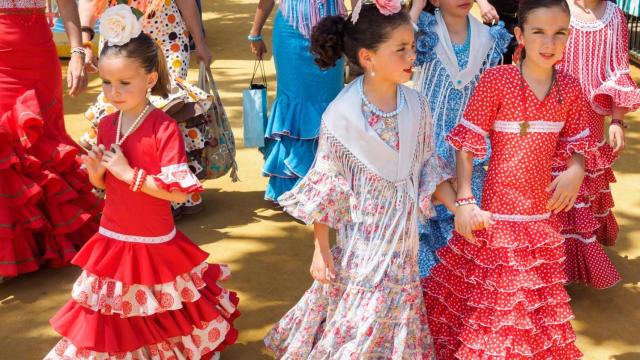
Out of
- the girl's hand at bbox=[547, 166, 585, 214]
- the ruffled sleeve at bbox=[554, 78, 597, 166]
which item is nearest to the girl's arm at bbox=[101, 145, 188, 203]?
the girl's hand at bbox=[547, 166, 585, 214]

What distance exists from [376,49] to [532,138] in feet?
2.62

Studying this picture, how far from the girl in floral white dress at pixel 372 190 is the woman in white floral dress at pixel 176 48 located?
189cm

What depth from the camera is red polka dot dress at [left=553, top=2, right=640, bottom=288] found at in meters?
4.69

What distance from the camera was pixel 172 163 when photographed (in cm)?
368

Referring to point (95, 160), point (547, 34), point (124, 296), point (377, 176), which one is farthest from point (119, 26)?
point (547, 34)

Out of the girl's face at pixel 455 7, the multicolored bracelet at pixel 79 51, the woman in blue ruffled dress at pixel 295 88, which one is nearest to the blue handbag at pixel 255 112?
the woman in blue ruffled dress at pixel 295 88

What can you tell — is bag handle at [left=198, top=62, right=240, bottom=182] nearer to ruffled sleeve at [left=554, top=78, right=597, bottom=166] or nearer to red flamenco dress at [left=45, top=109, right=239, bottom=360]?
red flamenco dress at [left=45, top=109, right=239, bottom=360]

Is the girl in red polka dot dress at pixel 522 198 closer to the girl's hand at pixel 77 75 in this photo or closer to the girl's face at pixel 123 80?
the girl's face at pixel 123 80

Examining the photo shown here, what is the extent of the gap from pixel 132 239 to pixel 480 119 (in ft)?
5.28

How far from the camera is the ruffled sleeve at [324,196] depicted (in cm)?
368

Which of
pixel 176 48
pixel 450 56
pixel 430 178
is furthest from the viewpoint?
pixel 176 48

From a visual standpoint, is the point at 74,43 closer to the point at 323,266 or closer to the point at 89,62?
the point at 89,62

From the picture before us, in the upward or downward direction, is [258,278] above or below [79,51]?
below

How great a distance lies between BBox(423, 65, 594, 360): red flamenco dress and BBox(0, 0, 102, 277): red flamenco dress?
2.52 metres
